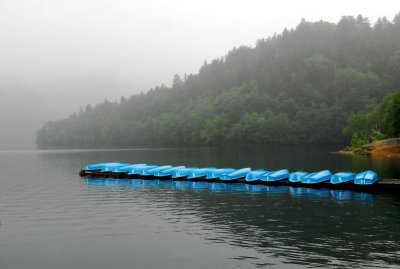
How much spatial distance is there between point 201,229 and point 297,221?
36.8ft

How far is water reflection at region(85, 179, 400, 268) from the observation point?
3189 cm

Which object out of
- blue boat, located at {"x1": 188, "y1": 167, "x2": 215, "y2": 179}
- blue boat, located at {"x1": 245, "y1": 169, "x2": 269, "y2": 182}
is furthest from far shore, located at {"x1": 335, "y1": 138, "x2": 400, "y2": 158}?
blue boat, located at {"x1": 188, "y1": 167, "x2": 215, "y2": 179}

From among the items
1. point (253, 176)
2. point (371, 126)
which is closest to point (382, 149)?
point (371, 126)

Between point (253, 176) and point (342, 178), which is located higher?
point (253, 176)

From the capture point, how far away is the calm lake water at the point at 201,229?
1243 inches

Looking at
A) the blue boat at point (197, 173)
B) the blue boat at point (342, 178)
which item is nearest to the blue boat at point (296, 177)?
the blue boat at point (342, 178)

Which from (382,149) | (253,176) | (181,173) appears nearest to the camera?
Result: (253,176)

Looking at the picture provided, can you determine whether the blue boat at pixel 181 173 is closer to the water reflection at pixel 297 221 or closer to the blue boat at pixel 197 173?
the blue boat at pixel 197 173

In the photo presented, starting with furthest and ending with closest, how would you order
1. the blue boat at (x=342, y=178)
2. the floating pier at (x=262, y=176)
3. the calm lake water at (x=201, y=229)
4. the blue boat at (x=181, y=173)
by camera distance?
the blue boat at (x=181, y=173), the blue boat at (x=342, y=178), the floating pier at (x=262, y=176), the calm lake water at (x=201, y=229)

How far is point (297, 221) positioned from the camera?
43375 millimetres

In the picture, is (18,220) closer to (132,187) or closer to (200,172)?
(132,187)

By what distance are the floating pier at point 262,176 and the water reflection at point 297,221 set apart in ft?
7.86

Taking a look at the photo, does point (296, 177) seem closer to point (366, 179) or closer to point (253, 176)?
point (253, 176)

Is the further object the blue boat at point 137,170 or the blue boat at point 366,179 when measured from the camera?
the blue boat at point 137,170
